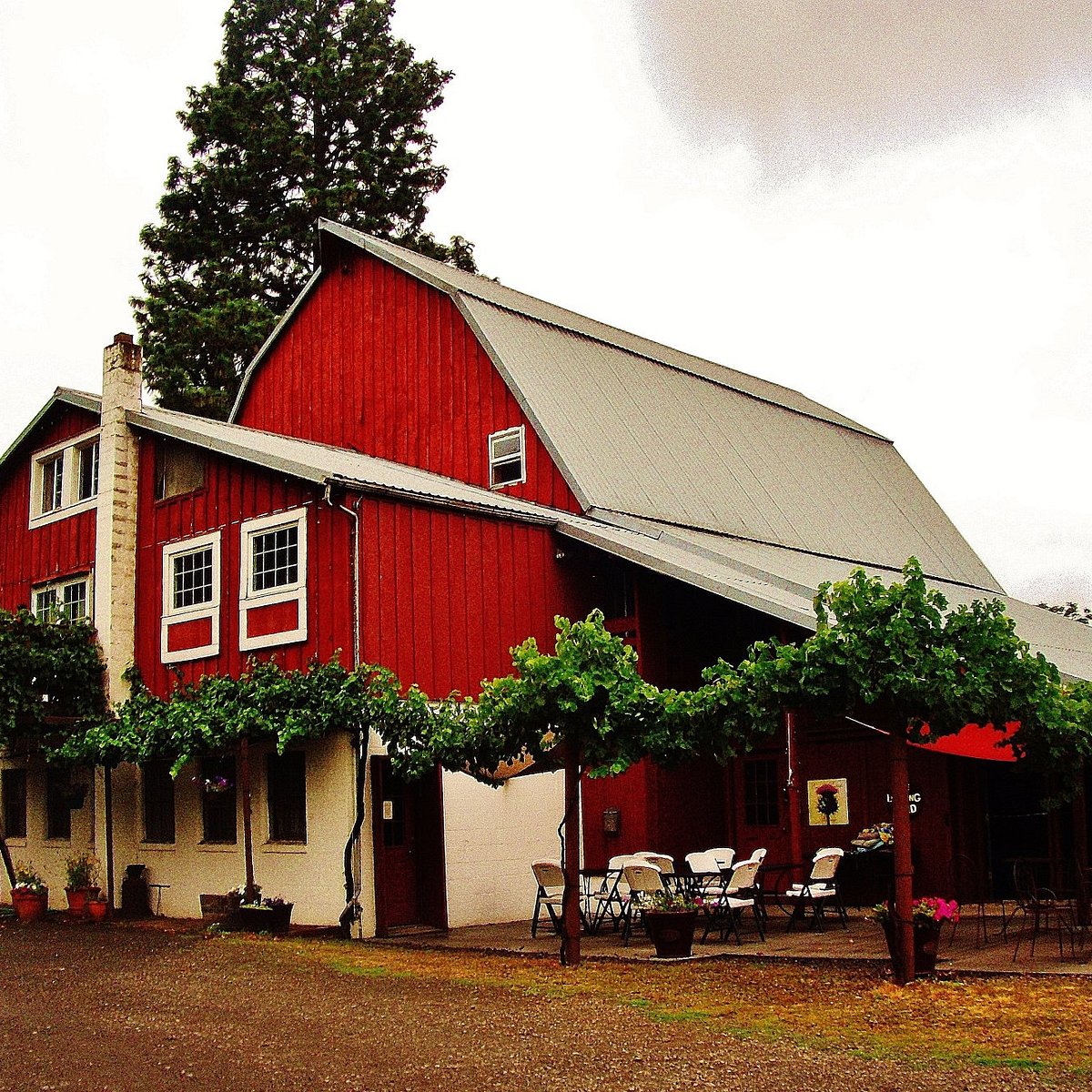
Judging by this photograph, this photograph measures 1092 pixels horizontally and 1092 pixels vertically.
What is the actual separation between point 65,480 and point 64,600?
1724 mm

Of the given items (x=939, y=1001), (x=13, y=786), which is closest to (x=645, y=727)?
(x=939, y=1001)

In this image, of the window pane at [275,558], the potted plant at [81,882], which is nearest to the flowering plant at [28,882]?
the potted plant at [81,882]

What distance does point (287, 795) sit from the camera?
15.8m

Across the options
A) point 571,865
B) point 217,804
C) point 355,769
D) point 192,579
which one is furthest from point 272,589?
point 571,865

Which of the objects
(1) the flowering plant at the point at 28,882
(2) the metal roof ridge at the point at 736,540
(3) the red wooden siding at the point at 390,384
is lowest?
(1) the flowering plant at the point at 28,882

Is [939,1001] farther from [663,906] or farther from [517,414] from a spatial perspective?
[517,414]

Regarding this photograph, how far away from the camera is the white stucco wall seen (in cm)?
1544

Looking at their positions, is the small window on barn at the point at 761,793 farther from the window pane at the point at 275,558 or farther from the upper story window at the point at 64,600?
the upper story window at the point at 64,600

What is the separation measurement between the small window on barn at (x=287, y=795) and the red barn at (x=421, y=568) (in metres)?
0.03

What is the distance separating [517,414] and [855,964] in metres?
10.3

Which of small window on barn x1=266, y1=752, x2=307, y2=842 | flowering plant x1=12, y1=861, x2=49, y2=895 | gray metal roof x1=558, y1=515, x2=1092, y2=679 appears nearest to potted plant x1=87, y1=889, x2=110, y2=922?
flowering plant x1=12, y1=861, x2=49, y2=895

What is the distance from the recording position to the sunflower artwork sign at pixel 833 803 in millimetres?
17406

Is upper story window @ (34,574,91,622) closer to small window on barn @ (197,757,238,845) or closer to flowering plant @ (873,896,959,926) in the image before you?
small window on barn @ (197,757,238,845)

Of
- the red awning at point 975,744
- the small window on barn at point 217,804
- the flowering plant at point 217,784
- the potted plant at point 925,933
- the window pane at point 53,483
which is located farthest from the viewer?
the window pane at point 53,483
